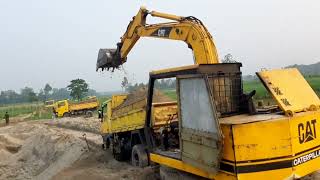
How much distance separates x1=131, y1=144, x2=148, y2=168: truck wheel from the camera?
10508 millimetres

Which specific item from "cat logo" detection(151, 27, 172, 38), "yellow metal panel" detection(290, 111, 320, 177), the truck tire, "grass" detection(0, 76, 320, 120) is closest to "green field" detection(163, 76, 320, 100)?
"grass" detection(0, 76, 320, 120)

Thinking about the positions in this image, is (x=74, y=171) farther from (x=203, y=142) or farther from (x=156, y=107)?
(x=203, y=142)

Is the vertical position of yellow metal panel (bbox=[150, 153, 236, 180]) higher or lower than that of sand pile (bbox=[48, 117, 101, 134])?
higher

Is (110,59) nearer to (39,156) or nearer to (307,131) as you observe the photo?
(39,156)

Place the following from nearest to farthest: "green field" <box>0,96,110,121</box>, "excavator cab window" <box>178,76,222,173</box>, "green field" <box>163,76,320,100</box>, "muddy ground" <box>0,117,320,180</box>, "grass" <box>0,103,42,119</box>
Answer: "excavator cab window" <box>178,76,222,173</box> → "green field" <box>163,76,320,100</box> → "muddy ground" <box>0,117,320,180</box> → "green field" <box>0,96,110,121</box> → "grass" <box>0,103,42,119</box>

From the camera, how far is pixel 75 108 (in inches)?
1537

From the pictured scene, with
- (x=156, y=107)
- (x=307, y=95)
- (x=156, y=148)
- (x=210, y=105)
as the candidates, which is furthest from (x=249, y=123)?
(x=156, y=107)

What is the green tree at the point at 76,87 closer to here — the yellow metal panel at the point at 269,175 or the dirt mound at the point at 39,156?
the dirt mound at the point at 39,156

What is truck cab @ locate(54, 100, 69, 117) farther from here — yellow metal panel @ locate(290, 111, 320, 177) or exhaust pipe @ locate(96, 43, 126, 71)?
yellow metal panel @ locate(290, 111, 320, 177)

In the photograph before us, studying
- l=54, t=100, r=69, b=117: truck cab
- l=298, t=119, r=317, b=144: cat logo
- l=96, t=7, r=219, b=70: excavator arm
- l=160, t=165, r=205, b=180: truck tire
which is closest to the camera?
l=298, t=119, r=317, b=144: cat logo

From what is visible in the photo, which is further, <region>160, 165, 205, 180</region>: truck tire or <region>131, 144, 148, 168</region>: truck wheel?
<region>131, 144, 148, 168</region>: truck wheel

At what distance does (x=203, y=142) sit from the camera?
6105 millimetres

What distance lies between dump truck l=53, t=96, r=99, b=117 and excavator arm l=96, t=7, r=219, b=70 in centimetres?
2616

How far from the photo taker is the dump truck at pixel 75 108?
1528 inches
